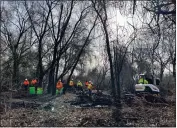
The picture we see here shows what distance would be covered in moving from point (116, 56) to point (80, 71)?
55.2 feet

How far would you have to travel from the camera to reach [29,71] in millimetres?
41094

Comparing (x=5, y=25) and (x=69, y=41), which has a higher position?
(x=5, y=25)

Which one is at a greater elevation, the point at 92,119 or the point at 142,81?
the point at 142,81

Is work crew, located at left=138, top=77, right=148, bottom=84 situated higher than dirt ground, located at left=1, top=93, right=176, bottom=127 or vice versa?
work crew, located at left=138, top=77, right=148, bottom=84

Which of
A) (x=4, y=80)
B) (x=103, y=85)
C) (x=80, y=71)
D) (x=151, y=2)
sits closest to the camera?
(x=151, y=2)

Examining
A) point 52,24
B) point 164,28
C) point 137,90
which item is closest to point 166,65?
point 52,24

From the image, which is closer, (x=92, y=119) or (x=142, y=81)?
(x=92, y=119)

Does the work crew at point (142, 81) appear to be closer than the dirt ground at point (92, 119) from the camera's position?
No

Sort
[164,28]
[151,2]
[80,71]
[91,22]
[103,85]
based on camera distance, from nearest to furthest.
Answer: [151,2] → [164,28] → [91,22] → [103,85] → [80,71]

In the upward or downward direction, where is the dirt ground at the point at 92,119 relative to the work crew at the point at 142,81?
downward

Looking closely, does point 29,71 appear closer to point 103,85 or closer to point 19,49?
point 19,49

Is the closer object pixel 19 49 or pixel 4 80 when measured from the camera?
pixel 4 80

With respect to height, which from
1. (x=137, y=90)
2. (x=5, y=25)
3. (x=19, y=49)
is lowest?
(x=137, y=90)

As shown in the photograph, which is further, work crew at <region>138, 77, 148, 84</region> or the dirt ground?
work crew at <region>138, 77, 148, 84</region>
